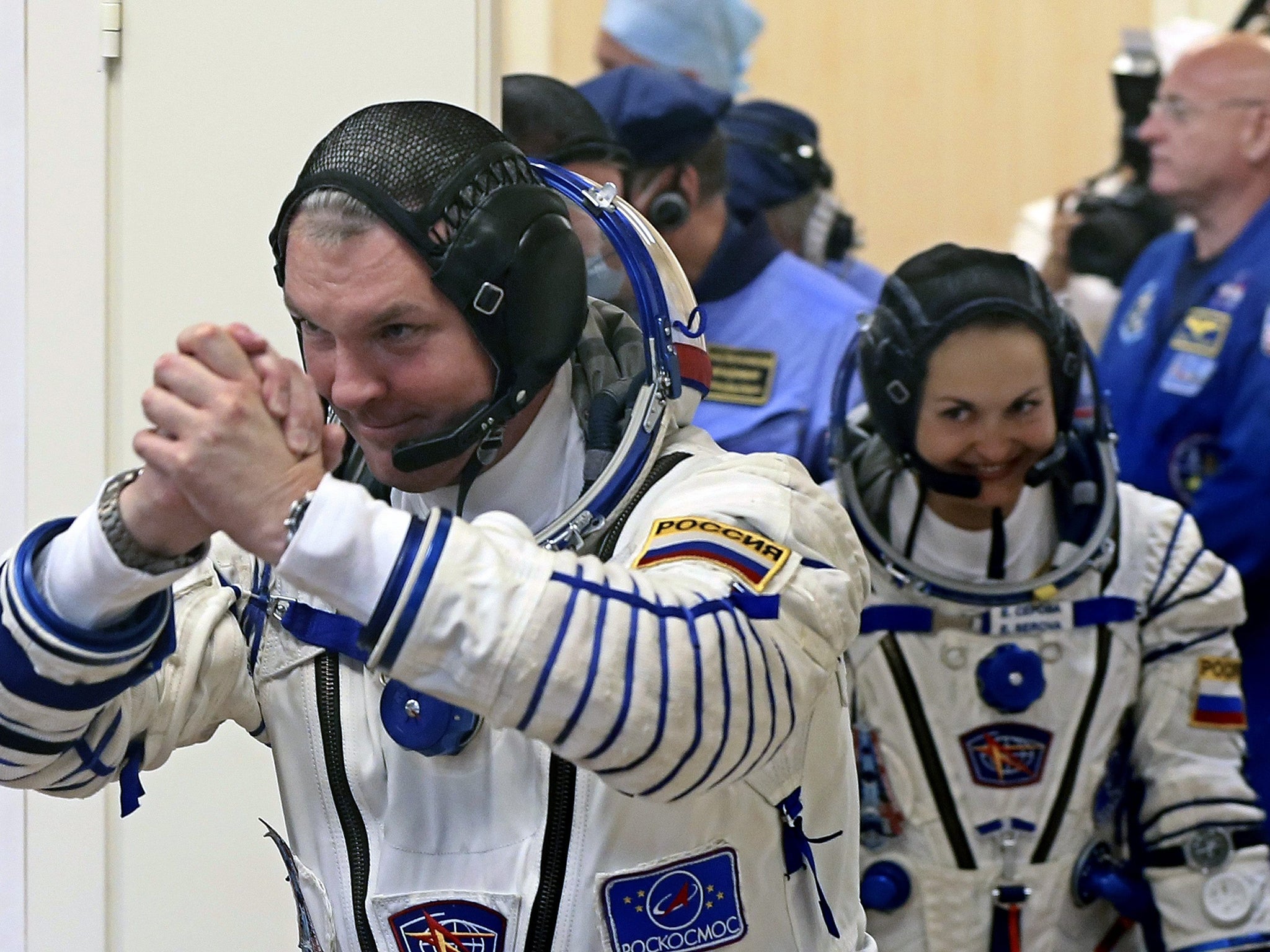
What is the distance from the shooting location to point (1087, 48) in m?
6.52

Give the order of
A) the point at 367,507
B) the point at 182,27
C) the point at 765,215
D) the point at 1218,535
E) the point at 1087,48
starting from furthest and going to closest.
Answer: the point at 1087,48
the point at 765,215
the point at 1218,535
the point at 182,27
the point at 367,507

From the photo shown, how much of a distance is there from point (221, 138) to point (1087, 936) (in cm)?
163

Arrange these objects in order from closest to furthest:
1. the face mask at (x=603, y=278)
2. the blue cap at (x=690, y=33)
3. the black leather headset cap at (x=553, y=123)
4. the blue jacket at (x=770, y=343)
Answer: the face mask at (x=603, y=278) → the black leather headset cap at (x=553, y=123) → the blue jacket at (x=770, y=343) → the blue cap at (x=690, y=33)

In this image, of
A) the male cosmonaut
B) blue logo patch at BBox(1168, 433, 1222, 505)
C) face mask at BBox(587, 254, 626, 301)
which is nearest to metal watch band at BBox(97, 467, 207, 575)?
the male cosmonaut

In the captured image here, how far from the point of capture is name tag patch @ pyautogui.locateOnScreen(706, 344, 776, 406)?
3.48m

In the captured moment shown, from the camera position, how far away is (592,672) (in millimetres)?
1328

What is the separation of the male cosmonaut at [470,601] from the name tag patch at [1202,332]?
2.10 metres

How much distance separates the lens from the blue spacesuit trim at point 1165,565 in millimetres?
2775

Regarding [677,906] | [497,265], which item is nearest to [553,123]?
[497,265]

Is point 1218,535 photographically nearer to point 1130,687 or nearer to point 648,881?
point 1130,687

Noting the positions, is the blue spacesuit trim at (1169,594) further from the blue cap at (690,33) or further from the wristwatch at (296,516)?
the blue cap at (690,33)

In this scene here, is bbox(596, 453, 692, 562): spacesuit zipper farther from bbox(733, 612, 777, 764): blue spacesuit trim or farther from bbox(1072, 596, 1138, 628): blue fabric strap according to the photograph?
bbox(1072, 596, 1138, 628): blue fabric strap

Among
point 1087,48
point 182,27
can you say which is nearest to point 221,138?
point 182,27

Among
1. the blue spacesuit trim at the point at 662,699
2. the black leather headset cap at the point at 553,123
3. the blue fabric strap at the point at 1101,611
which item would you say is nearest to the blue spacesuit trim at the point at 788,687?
the blue spacesuit trim at the point at 662,699
